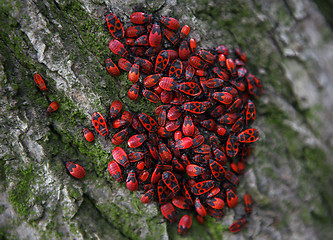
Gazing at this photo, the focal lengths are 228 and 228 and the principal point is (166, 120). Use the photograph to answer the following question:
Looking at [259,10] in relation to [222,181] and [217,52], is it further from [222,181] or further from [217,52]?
[222,181]

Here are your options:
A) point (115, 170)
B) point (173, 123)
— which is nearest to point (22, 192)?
point (115, 170)

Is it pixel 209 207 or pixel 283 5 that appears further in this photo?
pixel 283 5

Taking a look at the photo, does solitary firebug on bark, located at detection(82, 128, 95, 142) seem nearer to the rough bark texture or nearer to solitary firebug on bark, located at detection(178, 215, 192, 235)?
the rough bark texture

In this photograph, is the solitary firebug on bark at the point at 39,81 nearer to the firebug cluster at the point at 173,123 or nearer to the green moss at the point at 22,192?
the firebug cluster at the point at 173,123

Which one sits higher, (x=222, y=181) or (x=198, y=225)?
(x=222, y=181)

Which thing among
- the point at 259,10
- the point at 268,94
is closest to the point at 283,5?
the point at 259,10

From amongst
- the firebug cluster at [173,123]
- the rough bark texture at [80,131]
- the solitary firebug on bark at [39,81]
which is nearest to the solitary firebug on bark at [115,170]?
the firebug cluster at [173,123]

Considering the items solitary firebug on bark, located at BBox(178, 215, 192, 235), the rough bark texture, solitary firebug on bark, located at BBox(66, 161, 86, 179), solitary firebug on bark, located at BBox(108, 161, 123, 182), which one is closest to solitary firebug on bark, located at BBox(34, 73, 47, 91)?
the rough bark texture
